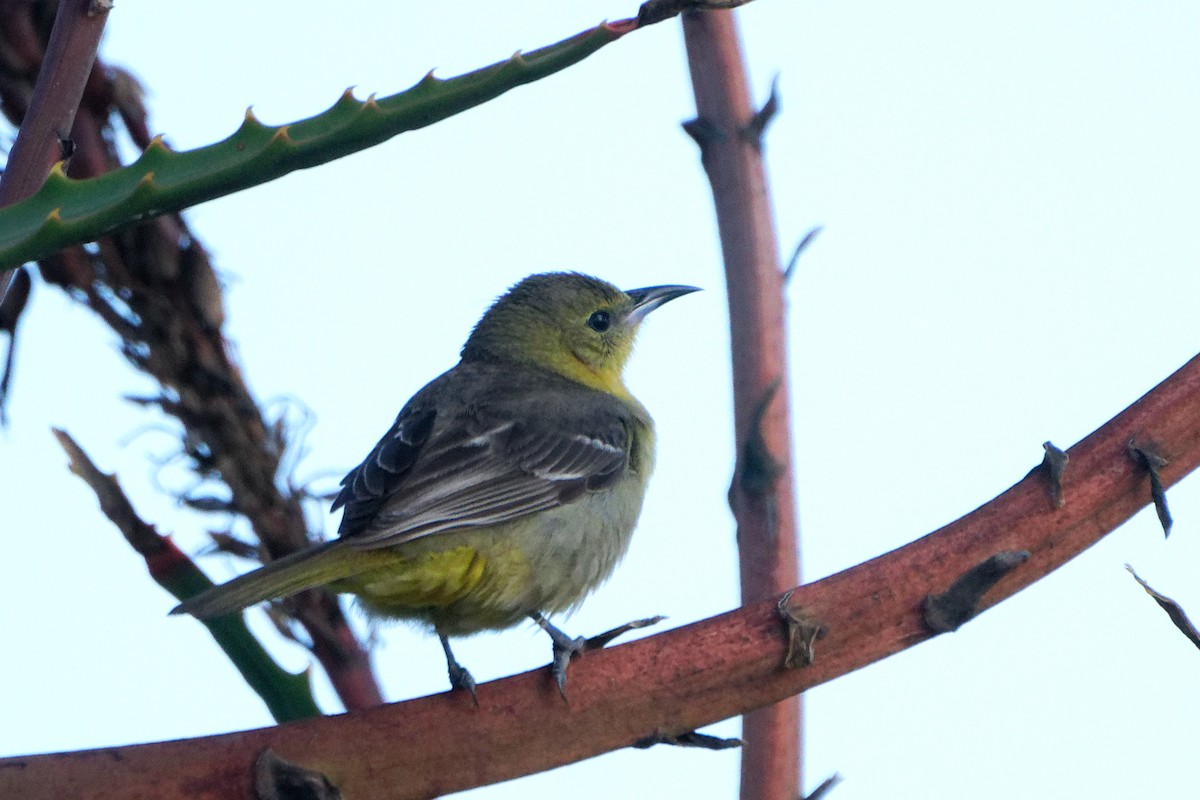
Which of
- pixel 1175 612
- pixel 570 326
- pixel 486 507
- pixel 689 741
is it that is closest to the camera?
pixel 1175 612

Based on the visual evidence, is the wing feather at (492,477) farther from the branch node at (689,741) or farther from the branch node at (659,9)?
the branch node at (659,9)

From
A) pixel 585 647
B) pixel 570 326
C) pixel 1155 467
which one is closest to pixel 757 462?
pixel 585 647

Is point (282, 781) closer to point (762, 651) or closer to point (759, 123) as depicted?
point (762, 651)

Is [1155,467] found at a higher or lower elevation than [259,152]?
lower

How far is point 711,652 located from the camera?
7.95ft

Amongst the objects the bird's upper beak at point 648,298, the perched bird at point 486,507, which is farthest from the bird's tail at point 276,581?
the bird's upper beak at point 648,298

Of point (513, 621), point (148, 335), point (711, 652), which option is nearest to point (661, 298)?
point (513, 621)

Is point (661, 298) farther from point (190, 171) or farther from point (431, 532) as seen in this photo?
point (190, 171)

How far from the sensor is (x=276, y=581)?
10.1 ft

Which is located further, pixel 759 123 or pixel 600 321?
pixel 600 321

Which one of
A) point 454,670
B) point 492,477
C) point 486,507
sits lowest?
point 454,670

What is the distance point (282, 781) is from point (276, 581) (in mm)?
884

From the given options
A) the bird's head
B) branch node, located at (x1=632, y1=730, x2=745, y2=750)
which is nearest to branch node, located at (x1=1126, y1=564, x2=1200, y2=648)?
branch node, located at (x1=632, y1=730, x2=745, y2=750)

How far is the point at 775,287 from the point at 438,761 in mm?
1575
